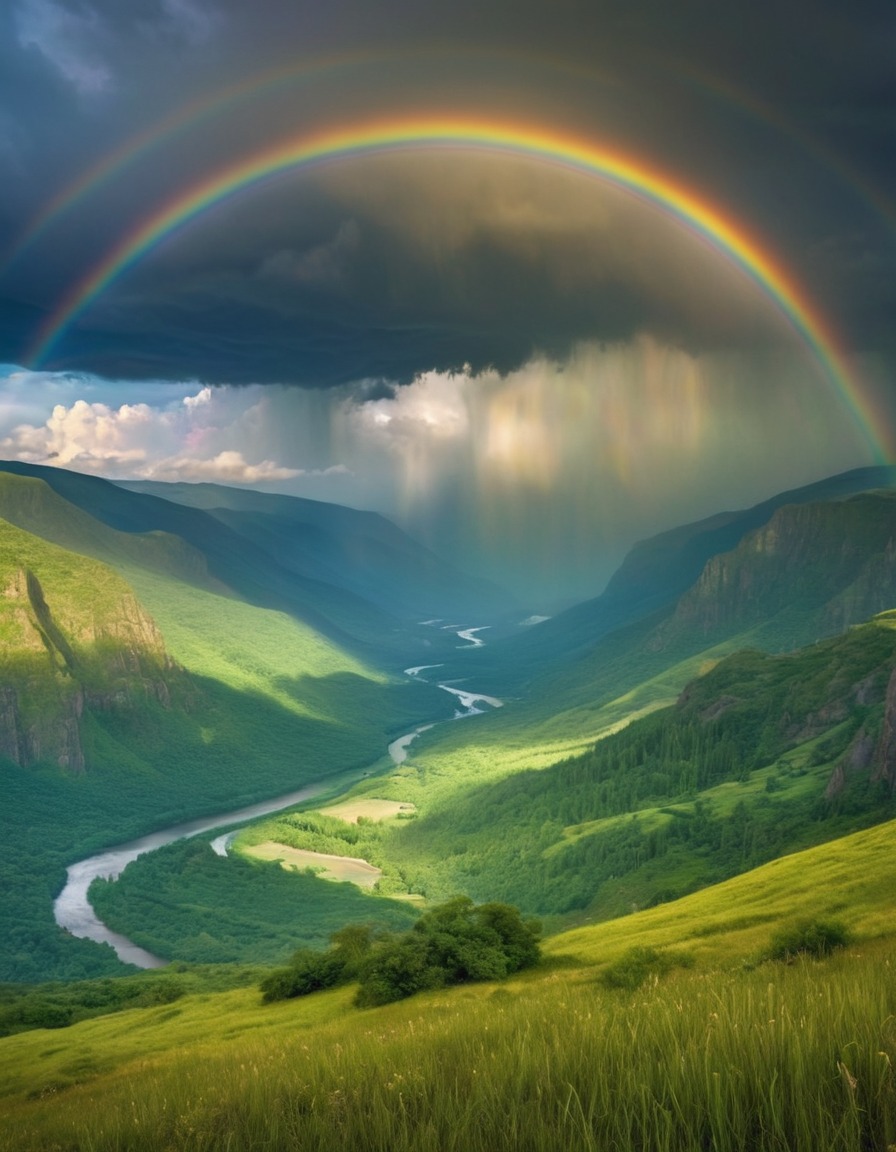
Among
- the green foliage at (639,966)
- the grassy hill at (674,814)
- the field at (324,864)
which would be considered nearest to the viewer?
the green foliage at (639,966)

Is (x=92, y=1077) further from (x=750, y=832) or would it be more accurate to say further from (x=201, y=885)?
(x=201, y=885)

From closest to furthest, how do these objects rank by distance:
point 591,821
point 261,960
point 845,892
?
point 845,892, point 261,960, point 591,821

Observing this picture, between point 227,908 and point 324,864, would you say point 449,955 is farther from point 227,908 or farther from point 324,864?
point 324,864

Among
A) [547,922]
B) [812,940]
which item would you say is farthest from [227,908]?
[812,940]

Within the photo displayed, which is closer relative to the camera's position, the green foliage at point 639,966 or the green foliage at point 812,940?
the green foliage at point 812,940

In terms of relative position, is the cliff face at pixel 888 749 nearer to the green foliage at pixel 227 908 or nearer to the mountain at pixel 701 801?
the mountain at pixel 701 801

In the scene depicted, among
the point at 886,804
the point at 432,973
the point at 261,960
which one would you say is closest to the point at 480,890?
the point at 261,960

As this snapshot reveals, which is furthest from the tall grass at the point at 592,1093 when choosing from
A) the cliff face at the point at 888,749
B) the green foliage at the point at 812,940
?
the cliff face at the point at 888,749

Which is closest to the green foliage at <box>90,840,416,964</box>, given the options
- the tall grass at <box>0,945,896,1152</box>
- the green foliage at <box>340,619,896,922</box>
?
the green foliage at <box>340,619,896,922</box>
